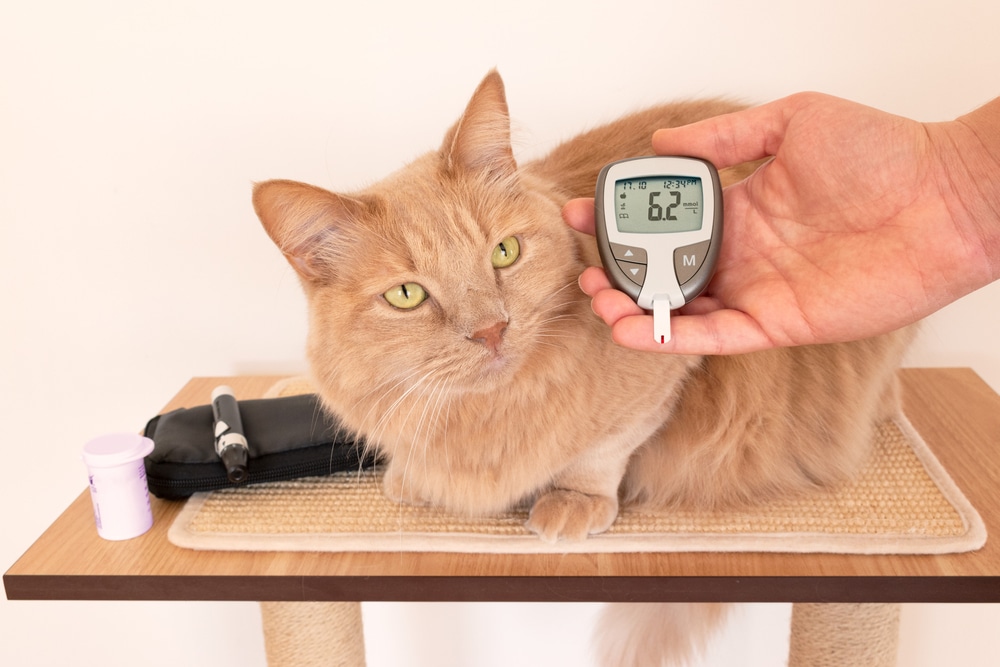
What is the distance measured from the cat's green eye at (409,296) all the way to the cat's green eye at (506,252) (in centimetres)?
12

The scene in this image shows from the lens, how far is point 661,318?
124 cm

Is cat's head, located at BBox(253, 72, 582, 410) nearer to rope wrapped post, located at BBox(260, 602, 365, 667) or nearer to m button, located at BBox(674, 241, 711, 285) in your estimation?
m button, located at BBox(674, 241, 711, 285)

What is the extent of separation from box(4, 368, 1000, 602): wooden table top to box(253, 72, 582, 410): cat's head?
294 millimetres

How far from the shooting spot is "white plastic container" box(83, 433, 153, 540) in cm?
144

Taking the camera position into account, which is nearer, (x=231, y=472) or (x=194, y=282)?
(x=231, y=472)

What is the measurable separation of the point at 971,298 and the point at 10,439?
2.49 m

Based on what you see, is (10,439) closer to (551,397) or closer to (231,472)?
(231,472)

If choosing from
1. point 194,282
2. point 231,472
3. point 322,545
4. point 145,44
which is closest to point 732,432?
point 322,545

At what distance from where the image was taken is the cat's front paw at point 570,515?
1.44m

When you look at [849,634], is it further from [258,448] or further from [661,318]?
[258,448]

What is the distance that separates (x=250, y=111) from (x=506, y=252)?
39.4 inches

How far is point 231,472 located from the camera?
1.53m

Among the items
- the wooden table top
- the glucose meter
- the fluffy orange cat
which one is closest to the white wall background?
the fluffy orange cat

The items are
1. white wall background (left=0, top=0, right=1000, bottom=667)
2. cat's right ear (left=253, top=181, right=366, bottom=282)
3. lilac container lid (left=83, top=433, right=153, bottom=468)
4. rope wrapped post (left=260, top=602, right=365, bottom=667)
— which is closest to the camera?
cat's right ear (left=253, top=181, right=366, bottom=282)
